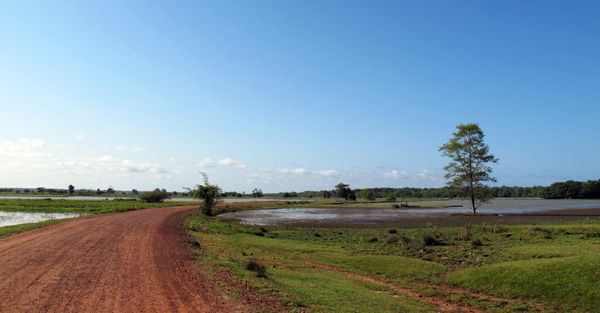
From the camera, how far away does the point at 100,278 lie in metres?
11.9

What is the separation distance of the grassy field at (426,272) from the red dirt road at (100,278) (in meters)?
2.24

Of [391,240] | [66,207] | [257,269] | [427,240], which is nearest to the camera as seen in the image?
[257,269]

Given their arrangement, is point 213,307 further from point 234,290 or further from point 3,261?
point 3,261

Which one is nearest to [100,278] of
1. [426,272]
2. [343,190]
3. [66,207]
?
[426,272]

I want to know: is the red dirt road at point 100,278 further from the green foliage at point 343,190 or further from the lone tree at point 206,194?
the green foliage at point 343,190

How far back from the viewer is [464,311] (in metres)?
11.2

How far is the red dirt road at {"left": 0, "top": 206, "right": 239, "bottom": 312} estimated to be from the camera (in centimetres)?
923

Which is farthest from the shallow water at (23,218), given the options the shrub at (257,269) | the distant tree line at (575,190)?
the distant tree line at (575,190)

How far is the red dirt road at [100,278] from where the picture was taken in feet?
30.3

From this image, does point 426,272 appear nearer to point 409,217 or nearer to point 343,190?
point 409,217

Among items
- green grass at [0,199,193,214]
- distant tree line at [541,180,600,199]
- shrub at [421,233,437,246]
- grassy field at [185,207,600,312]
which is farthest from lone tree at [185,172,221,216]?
distant tree line at [541,180,600,199]

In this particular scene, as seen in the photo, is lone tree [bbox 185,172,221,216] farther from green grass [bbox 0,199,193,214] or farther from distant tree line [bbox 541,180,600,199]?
distant tree line [bbox 541,180,600,199]

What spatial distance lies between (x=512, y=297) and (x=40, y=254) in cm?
2138

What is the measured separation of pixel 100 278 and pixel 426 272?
1438 centimetres
